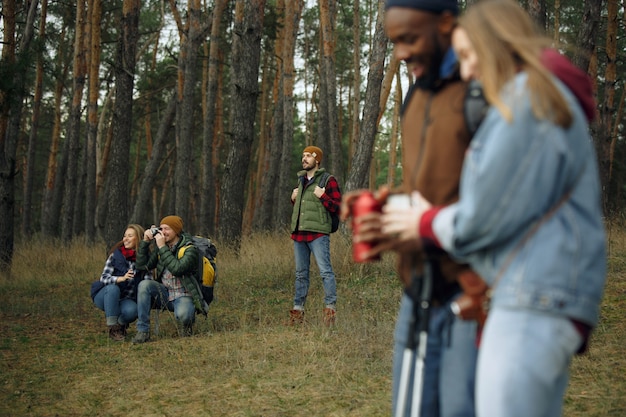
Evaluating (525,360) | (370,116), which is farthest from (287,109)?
(525,360)

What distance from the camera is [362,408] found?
5301 millimetres

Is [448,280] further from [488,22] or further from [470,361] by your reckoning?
[488,22]

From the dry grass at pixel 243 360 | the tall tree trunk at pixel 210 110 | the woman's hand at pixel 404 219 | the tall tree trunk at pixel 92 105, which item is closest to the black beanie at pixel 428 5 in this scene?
the woman's hand at pixel 404 219

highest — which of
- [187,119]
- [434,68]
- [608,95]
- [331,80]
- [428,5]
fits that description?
[331,80]

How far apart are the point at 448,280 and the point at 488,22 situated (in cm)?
78

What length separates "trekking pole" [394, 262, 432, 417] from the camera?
7.82 feet

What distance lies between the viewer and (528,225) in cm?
202

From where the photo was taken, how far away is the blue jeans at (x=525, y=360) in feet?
6.41

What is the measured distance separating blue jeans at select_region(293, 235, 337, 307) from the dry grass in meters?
0.26

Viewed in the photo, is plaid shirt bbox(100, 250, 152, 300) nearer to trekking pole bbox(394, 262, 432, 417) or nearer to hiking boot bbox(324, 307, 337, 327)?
hiking boot bbox(324, 307, 337, 327)

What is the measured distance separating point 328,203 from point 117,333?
2.79m

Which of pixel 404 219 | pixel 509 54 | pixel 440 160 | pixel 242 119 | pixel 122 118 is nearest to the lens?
pixel 509 54

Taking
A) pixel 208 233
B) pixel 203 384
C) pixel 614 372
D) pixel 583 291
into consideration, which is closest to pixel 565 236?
pixel 583 291

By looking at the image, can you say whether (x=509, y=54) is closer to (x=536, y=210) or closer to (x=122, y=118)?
(x=536, y=210)
